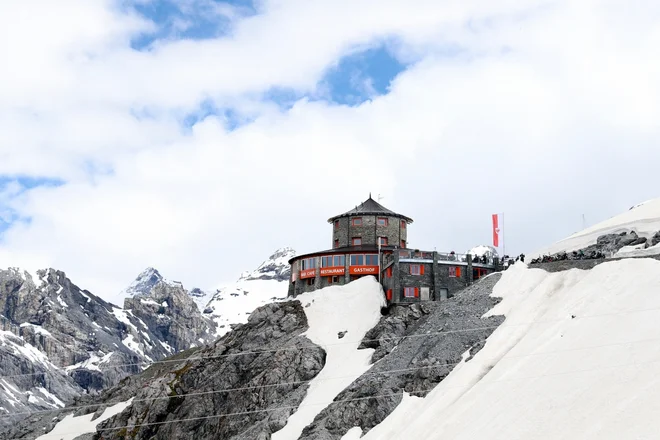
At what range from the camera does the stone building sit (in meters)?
83.6

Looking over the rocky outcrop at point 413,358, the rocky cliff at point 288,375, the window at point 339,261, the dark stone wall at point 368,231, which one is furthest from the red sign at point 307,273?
the rocky outcrop at point 413,358

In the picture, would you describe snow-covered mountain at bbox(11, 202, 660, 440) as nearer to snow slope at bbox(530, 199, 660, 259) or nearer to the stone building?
snow slope at bbox(530, 199, 660, 259)

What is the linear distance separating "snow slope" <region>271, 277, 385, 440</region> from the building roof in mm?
12016

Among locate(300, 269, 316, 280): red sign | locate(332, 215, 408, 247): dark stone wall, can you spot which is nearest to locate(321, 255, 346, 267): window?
locate(300, 269, 316, 280): red sign

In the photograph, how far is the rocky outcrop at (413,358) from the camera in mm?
65125

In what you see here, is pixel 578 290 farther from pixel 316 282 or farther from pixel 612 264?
pixel 316 282

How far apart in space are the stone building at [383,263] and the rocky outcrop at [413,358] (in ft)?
23.7

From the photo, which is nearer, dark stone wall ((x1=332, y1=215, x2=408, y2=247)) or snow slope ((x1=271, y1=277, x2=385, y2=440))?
snow slope ((x1=271, y1=277, x2=385, y2=440))

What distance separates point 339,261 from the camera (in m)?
91.8

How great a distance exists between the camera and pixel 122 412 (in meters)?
88.9

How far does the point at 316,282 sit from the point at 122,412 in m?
24.9

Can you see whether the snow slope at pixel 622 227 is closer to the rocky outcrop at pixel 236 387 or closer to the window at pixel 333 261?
the window at pixel 333 261

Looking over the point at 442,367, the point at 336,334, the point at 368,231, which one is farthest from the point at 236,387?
the point at 368,231

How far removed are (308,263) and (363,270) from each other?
7.12 metres
